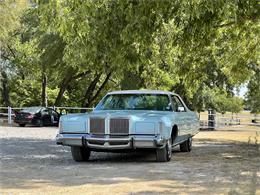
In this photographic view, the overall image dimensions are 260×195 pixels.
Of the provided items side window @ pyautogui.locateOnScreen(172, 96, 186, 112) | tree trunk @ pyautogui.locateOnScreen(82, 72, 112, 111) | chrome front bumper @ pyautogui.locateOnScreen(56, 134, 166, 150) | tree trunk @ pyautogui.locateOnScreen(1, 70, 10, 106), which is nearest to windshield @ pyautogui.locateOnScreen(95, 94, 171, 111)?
side window @ pyautogui.locateOnScreen(172, 96, 186, 112)

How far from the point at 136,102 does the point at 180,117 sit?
45.5 inches

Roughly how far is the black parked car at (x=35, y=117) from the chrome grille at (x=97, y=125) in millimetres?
20839

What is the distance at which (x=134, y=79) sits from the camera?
108 feet

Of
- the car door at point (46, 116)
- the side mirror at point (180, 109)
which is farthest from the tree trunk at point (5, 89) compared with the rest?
the side mirror at point (180, 109)

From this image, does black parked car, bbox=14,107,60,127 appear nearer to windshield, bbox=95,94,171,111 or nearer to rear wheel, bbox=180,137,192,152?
rear wheel, bbox=180,137,192,152

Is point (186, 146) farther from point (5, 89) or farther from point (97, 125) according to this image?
point (5, 89)

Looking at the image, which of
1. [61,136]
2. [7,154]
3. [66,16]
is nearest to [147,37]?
[66,16]

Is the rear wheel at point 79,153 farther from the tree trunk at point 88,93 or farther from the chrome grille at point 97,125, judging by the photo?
the tree trunk at point 88,93

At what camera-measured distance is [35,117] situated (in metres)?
31.7

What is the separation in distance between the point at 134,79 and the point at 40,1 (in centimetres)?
2149

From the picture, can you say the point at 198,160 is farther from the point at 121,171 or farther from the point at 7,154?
the point at 7,154

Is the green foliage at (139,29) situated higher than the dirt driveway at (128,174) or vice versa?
the green foliage at (139,29)

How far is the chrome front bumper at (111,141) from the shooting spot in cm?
1073

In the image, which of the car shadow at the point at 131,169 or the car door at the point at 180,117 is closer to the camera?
the car shadow at the point at 131,169
